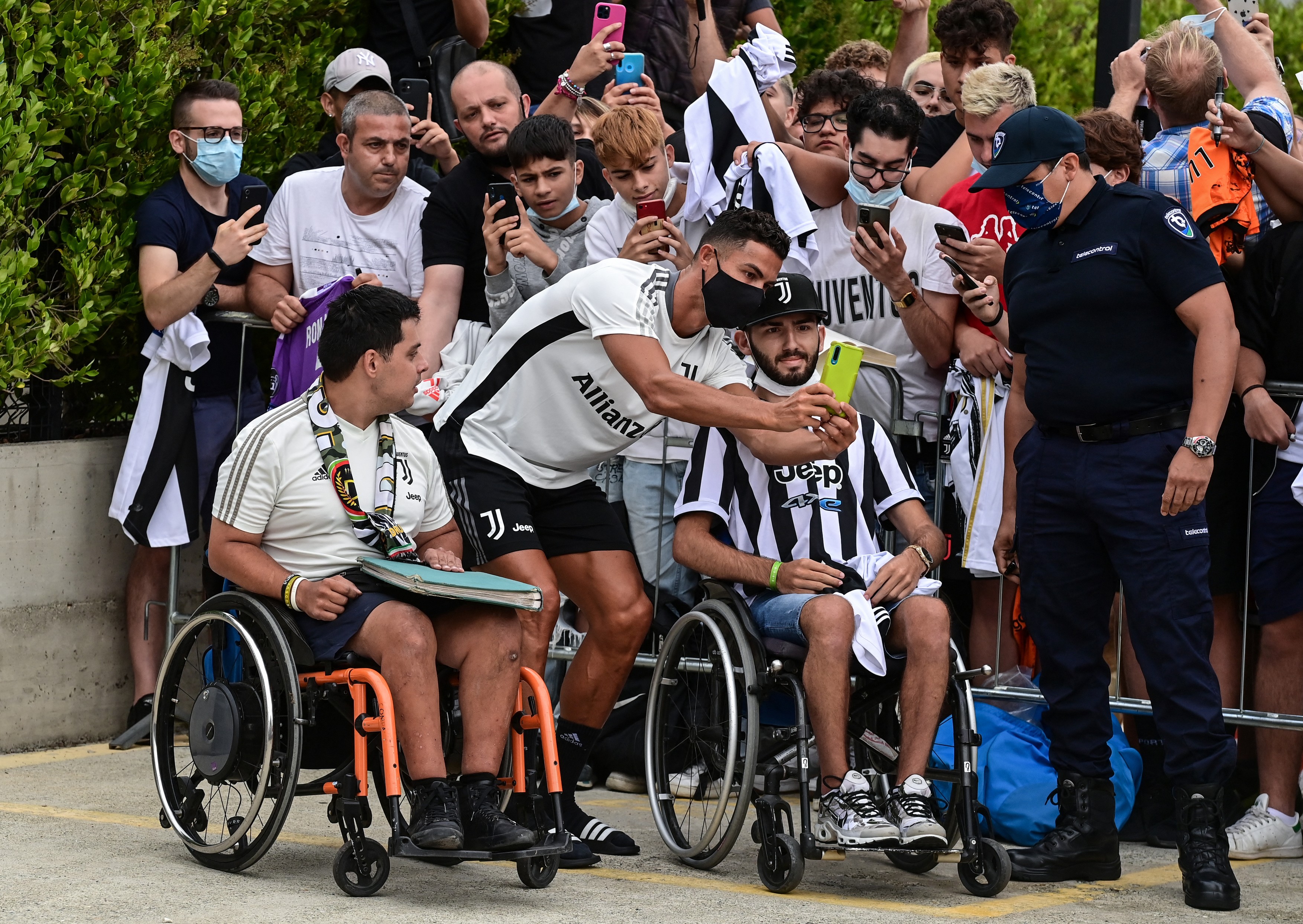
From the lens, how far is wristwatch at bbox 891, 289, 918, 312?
6.23 meters

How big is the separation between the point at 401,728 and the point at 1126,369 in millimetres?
2384

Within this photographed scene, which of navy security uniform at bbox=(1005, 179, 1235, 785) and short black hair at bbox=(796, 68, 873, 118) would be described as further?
short black hair at bbox=(796, 68, 873, 118)

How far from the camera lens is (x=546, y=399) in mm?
5516

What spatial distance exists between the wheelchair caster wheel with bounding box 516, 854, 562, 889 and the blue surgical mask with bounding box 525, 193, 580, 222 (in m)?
2.64

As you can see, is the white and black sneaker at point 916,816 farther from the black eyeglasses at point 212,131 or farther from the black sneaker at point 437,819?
the black eyeglasses at point 212,131

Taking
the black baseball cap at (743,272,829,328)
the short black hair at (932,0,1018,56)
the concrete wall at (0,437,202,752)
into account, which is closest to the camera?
the black baseball cap at (743,272,829,328)

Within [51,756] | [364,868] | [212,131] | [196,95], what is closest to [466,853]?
[364,868]

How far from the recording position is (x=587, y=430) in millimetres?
5527

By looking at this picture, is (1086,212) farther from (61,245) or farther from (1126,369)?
(61,245)

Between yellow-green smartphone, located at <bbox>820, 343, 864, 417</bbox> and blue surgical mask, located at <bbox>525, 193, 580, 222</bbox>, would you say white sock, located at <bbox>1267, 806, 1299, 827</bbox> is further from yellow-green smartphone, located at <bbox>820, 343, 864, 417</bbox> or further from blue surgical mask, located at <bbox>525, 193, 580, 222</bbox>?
blue surgical mask, located at <bbox>525, 193, 580, 222</bbox>

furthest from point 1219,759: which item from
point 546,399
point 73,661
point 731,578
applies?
point 73,661

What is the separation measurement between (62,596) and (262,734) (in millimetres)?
2646

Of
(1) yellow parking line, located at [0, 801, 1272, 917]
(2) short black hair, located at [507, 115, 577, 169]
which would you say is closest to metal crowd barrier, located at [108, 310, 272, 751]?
(1) yellow parking line, located at [0, 801, 1272, 917]

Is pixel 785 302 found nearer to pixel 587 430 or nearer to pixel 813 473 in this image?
pixel 813 473
